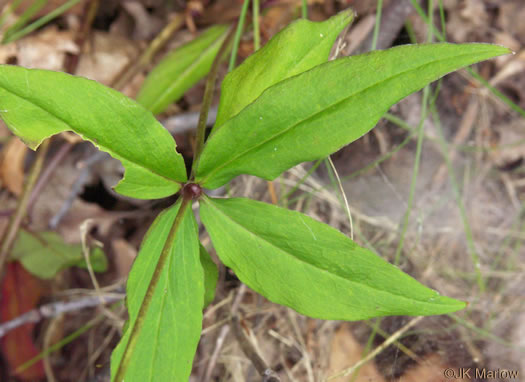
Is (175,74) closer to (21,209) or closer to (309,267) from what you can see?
(21,209)

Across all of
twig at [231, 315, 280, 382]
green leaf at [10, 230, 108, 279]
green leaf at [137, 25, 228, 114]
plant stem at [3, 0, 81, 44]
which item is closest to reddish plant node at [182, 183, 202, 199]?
twig at [231, 315, 280, 382]

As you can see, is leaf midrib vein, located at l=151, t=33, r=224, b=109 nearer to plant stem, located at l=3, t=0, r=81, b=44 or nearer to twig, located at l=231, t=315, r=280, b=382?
plant stem, located at l=3, t=0, r=81, b=44

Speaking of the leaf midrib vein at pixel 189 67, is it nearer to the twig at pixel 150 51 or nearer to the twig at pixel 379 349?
the twig at pixel 150 51

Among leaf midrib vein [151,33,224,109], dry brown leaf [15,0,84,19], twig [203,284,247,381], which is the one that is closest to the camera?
twig [203,284,247,381]

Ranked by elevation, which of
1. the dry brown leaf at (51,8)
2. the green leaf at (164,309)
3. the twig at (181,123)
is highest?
the dry brown leaf at (51,8)

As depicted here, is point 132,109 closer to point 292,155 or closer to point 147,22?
point 292,155

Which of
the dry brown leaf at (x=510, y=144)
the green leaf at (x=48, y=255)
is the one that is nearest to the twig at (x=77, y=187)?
the green leaf at (x=48, y=255)

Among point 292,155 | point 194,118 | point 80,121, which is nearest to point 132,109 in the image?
point 80,121
